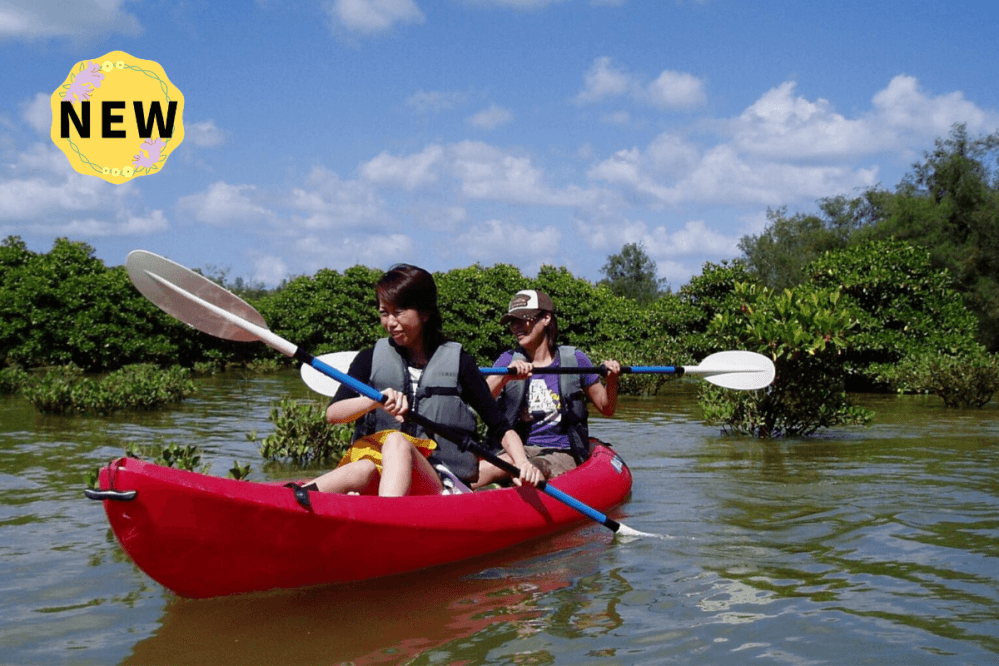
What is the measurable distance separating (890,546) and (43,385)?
11.3m

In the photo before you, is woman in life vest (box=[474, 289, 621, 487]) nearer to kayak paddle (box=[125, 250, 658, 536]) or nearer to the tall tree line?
kayak paddle (box=[125, 250, 658, 536])

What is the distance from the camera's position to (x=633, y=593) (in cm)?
425

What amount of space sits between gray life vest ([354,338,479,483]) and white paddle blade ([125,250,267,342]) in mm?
664

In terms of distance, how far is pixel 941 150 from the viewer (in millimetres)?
32656

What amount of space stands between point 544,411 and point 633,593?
220 cm

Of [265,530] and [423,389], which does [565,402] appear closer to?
[423,389]

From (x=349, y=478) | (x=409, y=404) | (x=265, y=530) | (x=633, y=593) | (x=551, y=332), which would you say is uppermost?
(x=551, y=332)

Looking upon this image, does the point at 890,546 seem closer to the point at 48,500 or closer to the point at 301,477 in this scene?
the point at 301,477

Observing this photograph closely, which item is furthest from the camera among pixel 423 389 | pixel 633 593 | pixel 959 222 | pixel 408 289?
pixel 959 222

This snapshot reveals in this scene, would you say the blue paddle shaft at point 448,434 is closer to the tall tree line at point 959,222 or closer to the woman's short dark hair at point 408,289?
the woman's short dark hair at point 408,289

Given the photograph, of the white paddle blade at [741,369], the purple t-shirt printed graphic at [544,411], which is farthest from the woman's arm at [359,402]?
the white paddle blade at [741,369]

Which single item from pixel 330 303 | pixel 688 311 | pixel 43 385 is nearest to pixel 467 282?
pixel 330 303

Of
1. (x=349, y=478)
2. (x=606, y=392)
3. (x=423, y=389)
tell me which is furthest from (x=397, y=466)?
(x=606, y=392)

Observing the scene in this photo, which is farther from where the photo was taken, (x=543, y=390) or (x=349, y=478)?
(x=543, y=390)
